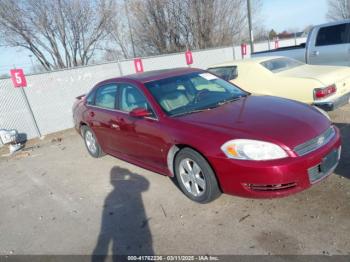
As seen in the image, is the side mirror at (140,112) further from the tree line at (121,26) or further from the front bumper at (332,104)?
the tree line at (121,26)

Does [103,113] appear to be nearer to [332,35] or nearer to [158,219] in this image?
[158,219]

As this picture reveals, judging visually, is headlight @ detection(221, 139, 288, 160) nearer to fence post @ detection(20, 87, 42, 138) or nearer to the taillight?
the taillight

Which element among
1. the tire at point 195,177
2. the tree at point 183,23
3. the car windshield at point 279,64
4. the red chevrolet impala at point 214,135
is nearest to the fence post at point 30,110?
the red chevrolet impala at point 214,135

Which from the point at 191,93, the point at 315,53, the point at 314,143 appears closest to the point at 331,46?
the point at 315,53

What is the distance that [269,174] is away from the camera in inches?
122

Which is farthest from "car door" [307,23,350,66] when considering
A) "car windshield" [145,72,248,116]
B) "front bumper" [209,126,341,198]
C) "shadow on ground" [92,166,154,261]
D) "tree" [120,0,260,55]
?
"tree" [120,0,260,55]

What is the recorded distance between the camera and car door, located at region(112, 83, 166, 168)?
4.12m

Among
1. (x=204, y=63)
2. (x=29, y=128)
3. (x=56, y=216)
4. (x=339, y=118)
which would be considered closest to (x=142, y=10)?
(x=204, y=63)

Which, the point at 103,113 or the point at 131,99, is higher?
the point at 131,99

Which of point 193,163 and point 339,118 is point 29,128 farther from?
point 339,118

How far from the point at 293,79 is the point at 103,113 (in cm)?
350

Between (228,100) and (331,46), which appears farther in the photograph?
(331,46)

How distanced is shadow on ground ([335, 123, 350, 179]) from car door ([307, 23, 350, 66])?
10.1 ft

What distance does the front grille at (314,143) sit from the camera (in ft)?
10.4
